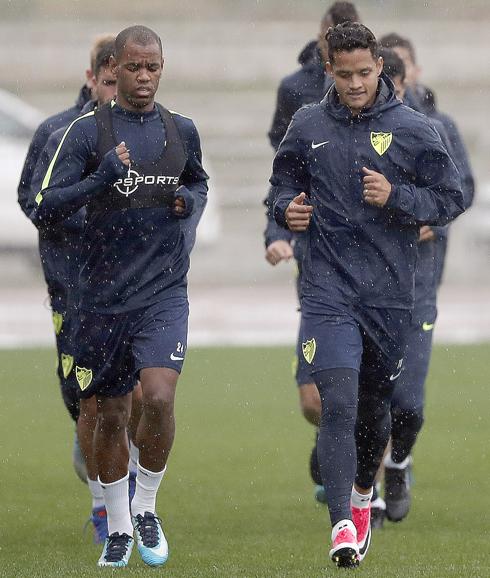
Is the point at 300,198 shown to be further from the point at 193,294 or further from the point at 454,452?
the point at 193,294

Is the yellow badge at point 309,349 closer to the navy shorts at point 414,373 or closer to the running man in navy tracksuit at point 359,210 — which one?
the running man in navy tracksuit at point 359,210

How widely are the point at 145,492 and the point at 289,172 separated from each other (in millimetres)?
1474

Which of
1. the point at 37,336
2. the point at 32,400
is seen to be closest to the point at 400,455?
the point at 32,400

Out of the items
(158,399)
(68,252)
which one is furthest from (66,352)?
(158,399)

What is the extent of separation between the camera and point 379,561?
7.22m

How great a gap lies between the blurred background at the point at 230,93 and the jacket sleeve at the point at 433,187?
13074 mm

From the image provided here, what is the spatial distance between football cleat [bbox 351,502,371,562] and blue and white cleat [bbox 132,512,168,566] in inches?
31.9

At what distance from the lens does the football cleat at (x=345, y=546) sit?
680cm

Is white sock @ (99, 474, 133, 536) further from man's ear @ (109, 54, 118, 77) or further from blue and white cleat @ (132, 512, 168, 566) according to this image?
man's ear @ (109, 54, 118, 77)

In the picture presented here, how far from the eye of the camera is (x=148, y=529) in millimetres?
7281

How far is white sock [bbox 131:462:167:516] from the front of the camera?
24.2ft

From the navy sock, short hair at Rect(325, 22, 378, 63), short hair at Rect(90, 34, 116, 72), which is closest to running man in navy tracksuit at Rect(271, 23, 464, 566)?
short hair at Rect(325, 22, 378, 63)

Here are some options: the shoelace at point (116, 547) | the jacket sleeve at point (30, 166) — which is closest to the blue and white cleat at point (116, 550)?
the shoelace at point (116, 547)

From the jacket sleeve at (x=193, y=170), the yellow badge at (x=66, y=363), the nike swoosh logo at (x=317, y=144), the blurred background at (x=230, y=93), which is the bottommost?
the blurred background at (x=230, y=93)
